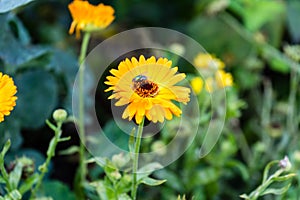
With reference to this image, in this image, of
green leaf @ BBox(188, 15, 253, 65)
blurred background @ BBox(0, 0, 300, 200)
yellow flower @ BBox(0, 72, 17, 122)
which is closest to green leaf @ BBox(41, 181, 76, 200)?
blurred background @ BBox(0, 0, 300, 200)

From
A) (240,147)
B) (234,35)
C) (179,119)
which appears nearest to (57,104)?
(179,119)

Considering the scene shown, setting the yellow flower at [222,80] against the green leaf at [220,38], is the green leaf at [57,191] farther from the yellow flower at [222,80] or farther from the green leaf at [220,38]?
the green leaf at [220,38]

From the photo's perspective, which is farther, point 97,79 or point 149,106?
point 97,79

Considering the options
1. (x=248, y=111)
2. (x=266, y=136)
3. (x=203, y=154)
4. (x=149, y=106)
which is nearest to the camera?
(x=149, y=106)

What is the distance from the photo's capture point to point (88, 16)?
71 centimetres

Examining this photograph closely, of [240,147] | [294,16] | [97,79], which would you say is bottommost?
[240,147]

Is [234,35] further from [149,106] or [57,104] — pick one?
[149,106]

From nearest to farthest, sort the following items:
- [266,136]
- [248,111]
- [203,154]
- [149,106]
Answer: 1. [149,106]
2. [203,154]
3. [266,136]
4. [248,111]

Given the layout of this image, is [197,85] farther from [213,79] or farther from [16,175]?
[16,175]

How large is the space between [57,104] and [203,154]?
273 millimetres

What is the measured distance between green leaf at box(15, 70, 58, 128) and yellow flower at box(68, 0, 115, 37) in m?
0.25

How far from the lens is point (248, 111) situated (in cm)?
122

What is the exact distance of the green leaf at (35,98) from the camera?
37.7 inches

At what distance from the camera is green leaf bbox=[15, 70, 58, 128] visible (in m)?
0.96
